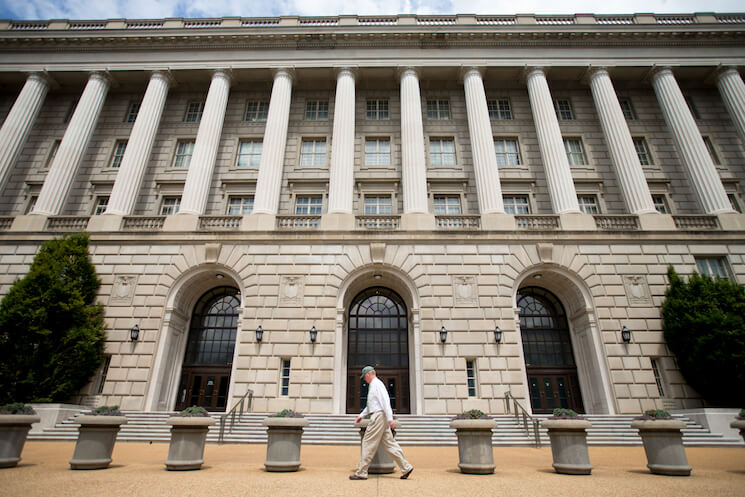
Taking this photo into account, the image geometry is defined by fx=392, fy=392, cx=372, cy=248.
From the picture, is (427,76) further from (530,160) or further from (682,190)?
(682,190)

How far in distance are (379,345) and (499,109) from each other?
17111 mm

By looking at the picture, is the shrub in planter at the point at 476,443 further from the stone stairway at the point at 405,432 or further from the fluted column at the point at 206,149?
the fluted column at the point at 206,149

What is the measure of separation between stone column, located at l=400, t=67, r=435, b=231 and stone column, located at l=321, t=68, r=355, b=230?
2.90m

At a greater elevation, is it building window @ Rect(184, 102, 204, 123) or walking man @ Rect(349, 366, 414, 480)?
building window @ Rect(184, 102, 204, 123)

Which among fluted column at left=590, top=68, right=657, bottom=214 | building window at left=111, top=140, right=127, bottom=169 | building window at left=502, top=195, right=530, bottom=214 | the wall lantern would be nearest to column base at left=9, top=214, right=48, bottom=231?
building window at left=111, top=140, right=127, bottom=169

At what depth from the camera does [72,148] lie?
21.8 meters

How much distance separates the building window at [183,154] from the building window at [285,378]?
13.8 meters

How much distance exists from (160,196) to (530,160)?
21956 millimetres

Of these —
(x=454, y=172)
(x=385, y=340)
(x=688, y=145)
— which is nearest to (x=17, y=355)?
(x=385, y=340)

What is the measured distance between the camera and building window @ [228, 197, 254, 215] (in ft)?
74.4

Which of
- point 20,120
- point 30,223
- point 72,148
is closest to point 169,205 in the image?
point 72,148

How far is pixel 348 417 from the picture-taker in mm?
15391

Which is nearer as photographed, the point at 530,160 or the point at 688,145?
the point at 688,145

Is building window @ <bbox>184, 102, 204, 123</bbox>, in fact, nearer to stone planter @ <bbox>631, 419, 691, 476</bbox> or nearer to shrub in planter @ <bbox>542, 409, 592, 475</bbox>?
shrub in planter @ <bbox>542, 409, 592, 475</bbox>
